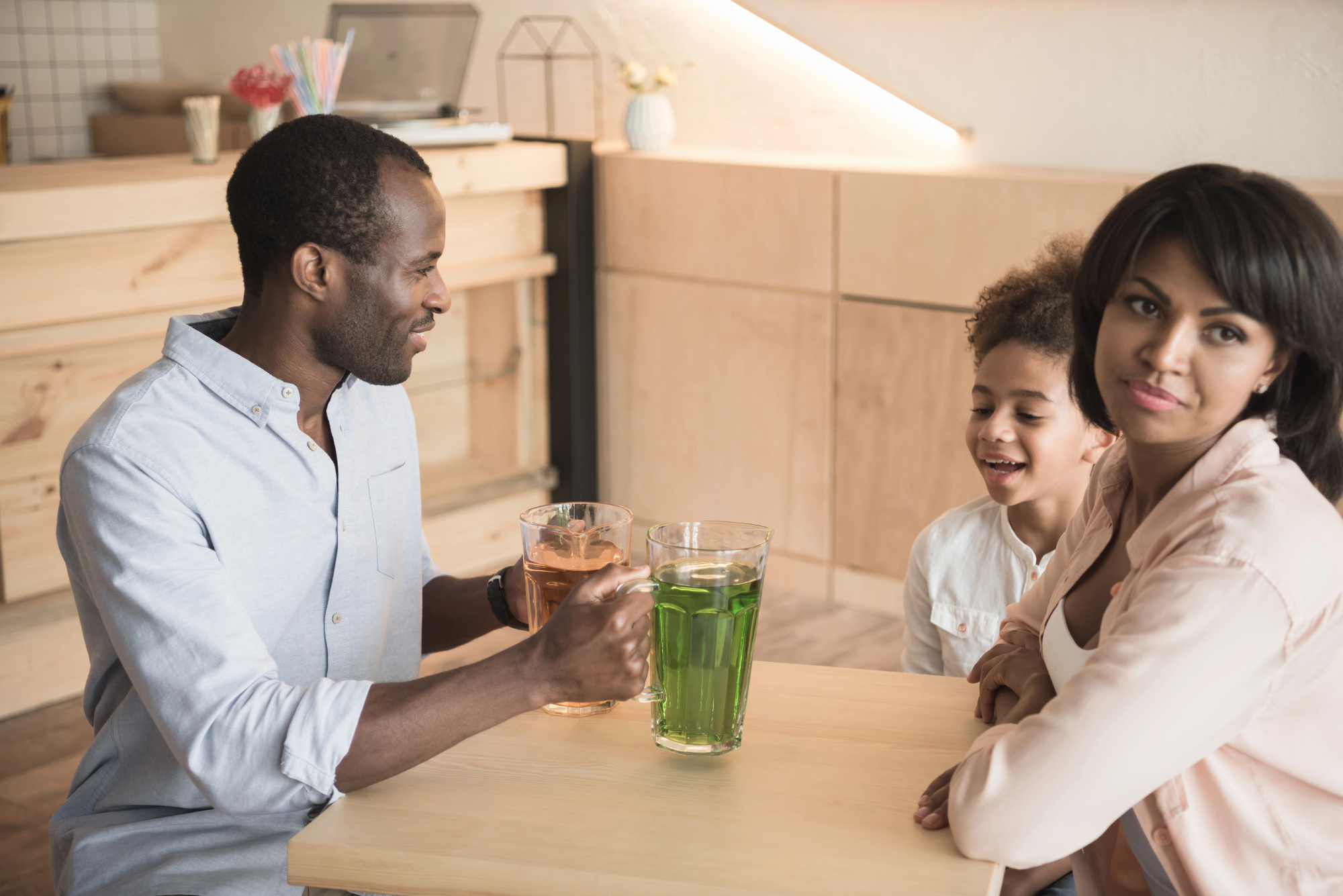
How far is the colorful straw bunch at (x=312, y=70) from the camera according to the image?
9.57 ft

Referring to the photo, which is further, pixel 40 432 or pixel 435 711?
pixel 40 432

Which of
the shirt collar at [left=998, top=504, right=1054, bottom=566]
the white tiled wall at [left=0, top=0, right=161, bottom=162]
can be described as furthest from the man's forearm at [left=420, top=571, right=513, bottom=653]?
the white tiled wall at [left=0, top=0, right=161, bottom=162]

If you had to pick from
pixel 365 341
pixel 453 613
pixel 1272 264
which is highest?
pixel 1272 264

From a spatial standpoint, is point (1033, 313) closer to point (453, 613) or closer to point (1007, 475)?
point (1007, 475)

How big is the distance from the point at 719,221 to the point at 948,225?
25.8 inches

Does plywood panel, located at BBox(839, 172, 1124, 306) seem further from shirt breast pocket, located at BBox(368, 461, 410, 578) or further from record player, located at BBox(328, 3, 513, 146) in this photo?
shirt breast pocket, located at BBox(368, 461, 410, 578)

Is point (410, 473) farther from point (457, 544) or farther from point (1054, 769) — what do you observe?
point (457, 544)

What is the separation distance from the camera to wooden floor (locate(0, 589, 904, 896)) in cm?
212

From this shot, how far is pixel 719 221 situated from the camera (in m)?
3.28

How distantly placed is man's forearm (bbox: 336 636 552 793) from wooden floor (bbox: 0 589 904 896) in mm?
826

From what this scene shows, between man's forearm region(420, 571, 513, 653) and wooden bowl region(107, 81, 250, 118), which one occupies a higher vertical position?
wooden bowl region(107, 81, 250, 118)

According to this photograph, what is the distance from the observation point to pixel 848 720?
1104 millimetres

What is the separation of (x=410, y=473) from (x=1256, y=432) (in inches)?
37.4

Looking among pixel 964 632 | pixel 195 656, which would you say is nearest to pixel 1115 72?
pixel 964 632
